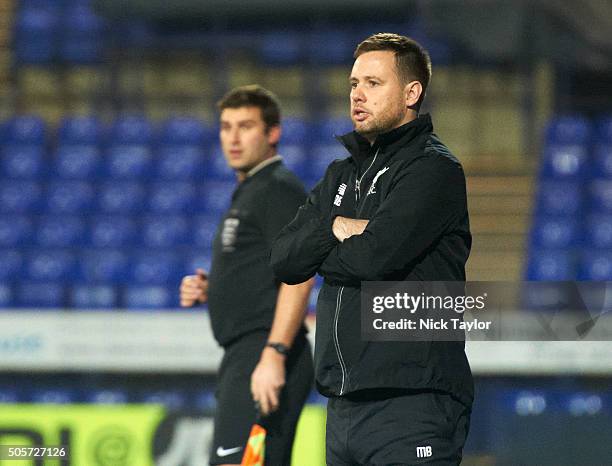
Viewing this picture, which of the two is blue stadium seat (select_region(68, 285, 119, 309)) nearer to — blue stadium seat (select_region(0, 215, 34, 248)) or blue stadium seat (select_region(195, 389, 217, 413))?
blue stadium seat (select_region(0, 215, 34, 248))

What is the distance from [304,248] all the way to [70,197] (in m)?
7.53

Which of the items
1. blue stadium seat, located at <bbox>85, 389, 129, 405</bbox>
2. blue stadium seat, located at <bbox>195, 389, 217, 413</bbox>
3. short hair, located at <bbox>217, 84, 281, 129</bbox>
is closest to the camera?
short hair, located at <bbox>217, 84, 281, 129</bbox>

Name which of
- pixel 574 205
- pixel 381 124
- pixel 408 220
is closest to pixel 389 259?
pixel 408 220

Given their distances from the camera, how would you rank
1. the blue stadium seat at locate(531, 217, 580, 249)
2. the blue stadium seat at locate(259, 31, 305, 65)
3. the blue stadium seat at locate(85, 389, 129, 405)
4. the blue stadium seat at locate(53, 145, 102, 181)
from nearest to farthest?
the blue stadium seat at locate(85, 389, 129, 405) → the blue stadium seat at locate(531, 217, 580, 249) → the blue stadium seat at locate(53, 145, 102, 181) → the blue stadium seat at locate(259, 31, 305, 65)

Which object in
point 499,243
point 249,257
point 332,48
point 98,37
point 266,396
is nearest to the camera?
point 266,396

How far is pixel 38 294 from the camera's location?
9.34 m

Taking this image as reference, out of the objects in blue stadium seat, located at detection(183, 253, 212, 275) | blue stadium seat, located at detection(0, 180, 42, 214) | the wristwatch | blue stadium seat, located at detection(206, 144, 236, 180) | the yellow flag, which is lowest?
blue stadium seat, located at detection(183, 253, 212, 275)

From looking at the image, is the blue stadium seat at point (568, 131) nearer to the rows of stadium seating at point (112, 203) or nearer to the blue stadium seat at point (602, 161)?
the blue stadium seat at point (602, 161)

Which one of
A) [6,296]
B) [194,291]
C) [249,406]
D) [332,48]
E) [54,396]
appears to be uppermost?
[332,48]

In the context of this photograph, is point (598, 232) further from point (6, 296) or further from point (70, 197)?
point (6, 296)

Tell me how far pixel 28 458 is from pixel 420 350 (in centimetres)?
245

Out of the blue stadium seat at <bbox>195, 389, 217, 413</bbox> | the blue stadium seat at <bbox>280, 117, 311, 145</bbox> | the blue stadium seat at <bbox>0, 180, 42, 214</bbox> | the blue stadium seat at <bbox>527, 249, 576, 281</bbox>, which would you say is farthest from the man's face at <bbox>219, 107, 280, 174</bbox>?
the blue stadium seat at <bbox>0, 180, 42, 214</bbox>

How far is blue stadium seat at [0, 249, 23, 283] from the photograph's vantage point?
9.60 meters

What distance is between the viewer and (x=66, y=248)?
32.0 ft
